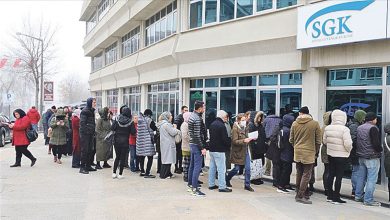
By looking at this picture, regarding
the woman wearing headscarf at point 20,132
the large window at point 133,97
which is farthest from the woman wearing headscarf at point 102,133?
the large window at point 133,97

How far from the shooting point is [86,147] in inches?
431

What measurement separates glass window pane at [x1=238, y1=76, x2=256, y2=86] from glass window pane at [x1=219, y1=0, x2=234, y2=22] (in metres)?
2.05

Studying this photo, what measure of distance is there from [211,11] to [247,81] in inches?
119

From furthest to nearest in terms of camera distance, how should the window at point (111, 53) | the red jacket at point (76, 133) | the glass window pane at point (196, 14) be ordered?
1. the window at point (111, 53)
2. the glass window pane at point (196, 14)
3. the red jacket at point (76, 133)

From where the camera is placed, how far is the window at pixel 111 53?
99.7 ft

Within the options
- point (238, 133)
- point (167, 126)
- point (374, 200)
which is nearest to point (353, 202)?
point (374, 200)

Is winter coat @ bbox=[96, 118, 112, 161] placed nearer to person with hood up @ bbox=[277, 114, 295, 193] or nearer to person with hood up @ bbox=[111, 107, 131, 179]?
person with hood up @ bbox=[111, 107, 131, 179]

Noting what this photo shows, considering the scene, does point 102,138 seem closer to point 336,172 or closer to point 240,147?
point 240,147

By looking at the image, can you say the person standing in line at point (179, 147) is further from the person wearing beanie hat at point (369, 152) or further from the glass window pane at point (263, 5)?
the person wearing beanie hat at point (369, 152)

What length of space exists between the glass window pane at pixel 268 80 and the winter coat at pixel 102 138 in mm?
4694

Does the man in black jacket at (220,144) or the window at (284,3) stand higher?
Result: the window at (284,3)

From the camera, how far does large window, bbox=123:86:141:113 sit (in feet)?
77.3

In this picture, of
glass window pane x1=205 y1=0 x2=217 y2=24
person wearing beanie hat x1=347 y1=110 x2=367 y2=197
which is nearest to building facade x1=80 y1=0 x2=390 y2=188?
glass window pane x1=205 y1=0 x2=217 y2=24

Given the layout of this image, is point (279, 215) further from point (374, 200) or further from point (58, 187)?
point (58, 187)
